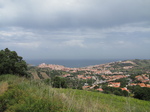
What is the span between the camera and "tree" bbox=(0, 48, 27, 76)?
14016mm

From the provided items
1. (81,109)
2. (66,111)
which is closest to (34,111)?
(66,111)

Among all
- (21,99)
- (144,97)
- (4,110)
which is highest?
(21,99)

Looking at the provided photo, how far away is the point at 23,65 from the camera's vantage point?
1553 centimetres

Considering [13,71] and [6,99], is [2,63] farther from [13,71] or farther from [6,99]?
[6,99]

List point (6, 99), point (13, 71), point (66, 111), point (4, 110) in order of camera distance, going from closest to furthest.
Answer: point (66, 111) → point (4, 110) → point (6, 99) → point (13, 71)

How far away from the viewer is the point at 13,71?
14953 mm

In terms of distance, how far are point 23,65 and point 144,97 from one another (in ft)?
42.4

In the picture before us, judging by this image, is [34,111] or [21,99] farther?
[21,99]

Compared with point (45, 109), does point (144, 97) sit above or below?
below

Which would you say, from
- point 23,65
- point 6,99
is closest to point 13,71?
point 23,65

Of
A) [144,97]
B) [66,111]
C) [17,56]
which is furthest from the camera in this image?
[17,56]

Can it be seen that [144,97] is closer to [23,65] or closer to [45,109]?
[45,109]

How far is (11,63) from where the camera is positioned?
569 inches

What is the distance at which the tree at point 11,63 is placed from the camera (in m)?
14.0
